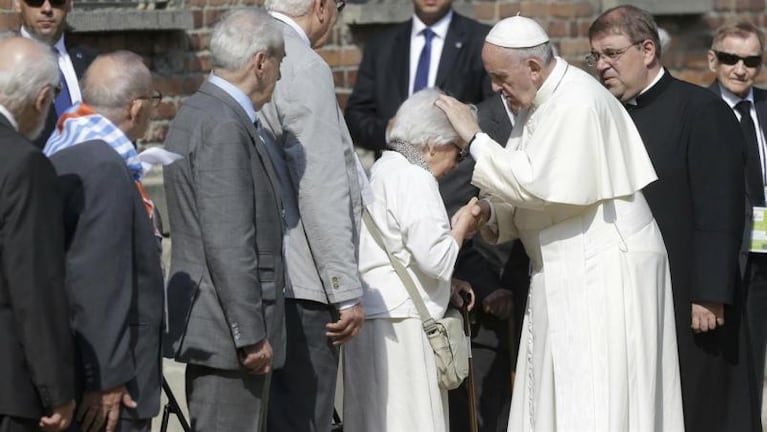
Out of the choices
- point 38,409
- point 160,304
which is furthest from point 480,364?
point 38,409

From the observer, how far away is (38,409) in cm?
420

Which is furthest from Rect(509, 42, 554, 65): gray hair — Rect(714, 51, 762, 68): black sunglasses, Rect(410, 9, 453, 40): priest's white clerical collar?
Rect(410, 9, 453, 40): priest's white clerical collar

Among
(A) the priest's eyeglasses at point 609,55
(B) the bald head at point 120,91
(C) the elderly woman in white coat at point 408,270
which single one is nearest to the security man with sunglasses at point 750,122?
(A) the priest's eyeglasses at point 609,55

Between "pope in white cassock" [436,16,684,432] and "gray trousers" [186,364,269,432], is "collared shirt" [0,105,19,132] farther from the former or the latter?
"pope in white cassock" [436,16,684,432]

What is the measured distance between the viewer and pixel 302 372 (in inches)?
215

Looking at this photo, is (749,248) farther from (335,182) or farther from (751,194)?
(335,182)

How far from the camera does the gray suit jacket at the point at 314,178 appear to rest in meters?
5.30

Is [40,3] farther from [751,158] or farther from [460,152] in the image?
[751,158]

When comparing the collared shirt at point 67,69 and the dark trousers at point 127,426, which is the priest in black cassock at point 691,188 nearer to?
the collared shirt at point 67,69

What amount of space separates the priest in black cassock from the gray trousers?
1.83m

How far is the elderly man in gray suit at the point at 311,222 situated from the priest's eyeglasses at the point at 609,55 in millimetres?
1099

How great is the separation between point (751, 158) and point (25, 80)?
3.58 m

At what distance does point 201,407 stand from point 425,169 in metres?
1.31

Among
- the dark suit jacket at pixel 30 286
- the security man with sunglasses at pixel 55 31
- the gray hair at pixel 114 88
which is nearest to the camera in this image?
the dark suit jacket at pixel 30 286
